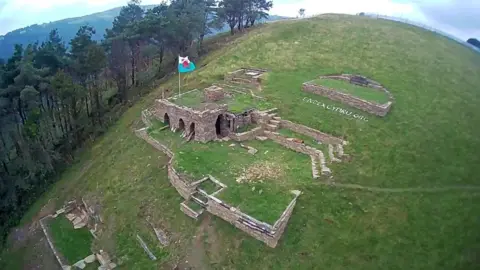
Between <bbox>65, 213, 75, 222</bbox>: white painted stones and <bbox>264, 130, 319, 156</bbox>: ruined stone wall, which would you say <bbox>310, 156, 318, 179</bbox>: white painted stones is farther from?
<bbox>65, 213, 75, 222</bbox>: white painted stones

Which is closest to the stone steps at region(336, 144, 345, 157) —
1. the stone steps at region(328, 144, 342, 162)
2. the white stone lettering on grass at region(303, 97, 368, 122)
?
the stone steps at region(328, 144, 342, 162)

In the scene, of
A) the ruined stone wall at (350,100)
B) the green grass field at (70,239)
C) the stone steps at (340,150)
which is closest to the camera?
the green grass field at (70,239)

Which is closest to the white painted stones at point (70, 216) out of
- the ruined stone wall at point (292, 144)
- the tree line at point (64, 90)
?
the tree line at point (64, 90)

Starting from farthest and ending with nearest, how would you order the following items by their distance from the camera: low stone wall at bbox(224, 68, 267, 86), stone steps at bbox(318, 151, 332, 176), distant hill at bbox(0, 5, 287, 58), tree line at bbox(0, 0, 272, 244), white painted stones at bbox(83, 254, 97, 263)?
distant hill at bbox(0, 5, 287, 58) < low stone wall at bbox(224, 68, 267, 86) < tree line at bbox(0, 0, 272, 244) < stone steps at bbox(318, 151, 332, 176) < white painted stones at bbox(83, 254, 97, 263)

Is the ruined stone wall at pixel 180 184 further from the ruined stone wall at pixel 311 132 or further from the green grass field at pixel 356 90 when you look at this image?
the green grass field at pixel 356 90

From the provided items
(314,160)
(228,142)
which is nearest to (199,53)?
(228,142)

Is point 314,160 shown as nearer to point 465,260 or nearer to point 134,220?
point 465,260
